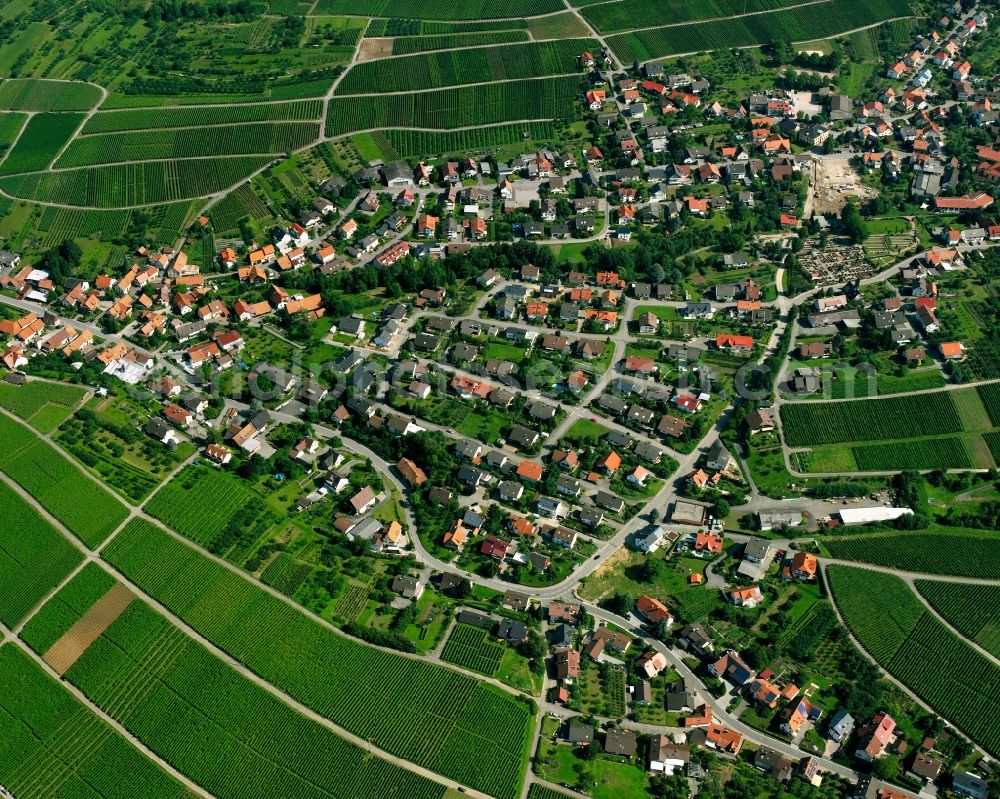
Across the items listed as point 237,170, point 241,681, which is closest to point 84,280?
point 237,170

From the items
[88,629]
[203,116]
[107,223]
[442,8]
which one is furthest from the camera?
[442,8]

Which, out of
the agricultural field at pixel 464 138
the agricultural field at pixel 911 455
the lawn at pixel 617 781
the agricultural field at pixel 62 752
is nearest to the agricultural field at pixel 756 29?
the agricultural field at pixel 464 138

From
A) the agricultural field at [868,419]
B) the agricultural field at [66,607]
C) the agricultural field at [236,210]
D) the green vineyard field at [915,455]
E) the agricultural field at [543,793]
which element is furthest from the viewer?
the agricultural field at [236,210]

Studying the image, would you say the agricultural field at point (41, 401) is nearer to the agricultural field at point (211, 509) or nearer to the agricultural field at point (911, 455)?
the agricultural field at point (211, 509)

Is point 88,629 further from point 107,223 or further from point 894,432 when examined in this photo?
point 894,432

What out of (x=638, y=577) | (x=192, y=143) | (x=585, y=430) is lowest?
(x=638, y=577)

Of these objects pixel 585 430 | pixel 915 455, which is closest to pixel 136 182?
pixel 585 430

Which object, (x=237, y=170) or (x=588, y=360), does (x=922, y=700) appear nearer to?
(x=588, y=360)
